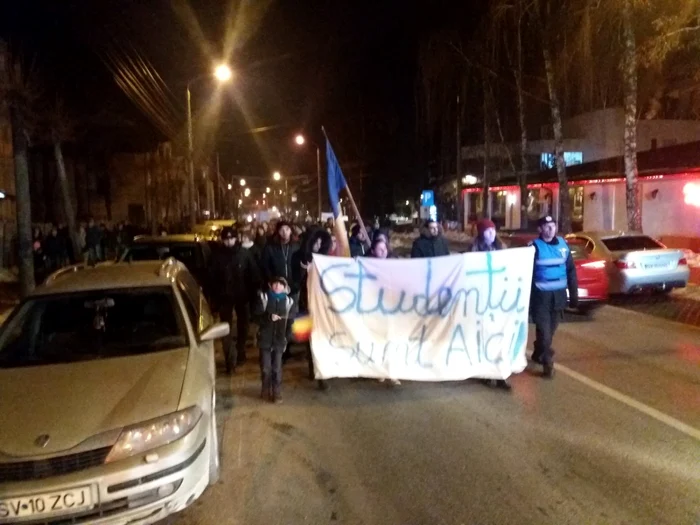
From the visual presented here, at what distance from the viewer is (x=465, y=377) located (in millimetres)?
7539

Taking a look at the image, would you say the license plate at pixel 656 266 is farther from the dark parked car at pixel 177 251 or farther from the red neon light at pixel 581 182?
the red neon light at pixel 581 182

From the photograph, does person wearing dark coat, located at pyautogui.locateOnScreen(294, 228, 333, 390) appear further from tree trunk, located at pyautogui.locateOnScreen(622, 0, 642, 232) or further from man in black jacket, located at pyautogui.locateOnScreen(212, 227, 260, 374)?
tree trunk, located at pyautogui.locateOnScreen(622, 0, 642, 232)

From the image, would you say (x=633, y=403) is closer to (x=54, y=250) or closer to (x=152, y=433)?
(x=152, y=433)

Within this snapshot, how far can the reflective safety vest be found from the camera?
7.77 m

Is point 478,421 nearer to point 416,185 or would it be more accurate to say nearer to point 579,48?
point 579,48

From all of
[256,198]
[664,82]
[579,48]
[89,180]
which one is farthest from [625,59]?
[256,198]

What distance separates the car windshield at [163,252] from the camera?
10.8 meters

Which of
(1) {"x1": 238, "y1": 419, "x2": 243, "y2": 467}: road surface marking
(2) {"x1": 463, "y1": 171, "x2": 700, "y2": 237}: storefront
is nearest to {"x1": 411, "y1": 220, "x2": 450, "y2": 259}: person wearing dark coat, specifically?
(1) {"x1": 238, "y1": 419, "x2": 243, "y2": 467}: road surface marking

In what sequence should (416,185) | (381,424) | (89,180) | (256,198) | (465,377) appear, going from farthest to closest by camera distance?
1. (256,198)
2. (416,185)
3. (89,180)
4. (465,377)
5. (381,424)

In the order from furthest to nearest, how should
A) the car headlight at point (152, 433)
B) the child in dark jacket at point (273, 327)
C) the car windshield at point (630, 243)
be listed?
1. the car windshield at point (630, 243)
2. the child in dark jacket at point (273, 327)
3. the car headlight at point (152, 433)

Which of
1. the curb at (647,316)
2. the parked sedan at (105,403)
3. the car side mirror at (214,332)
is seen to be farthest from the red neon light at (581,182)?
the parked sedan at (105,403)

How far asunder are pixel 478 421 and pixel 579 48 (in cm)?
1723

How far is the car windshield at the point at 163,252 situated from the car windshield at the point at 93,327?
500 cm

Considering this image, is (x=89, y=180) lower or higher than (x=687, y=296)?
higher
